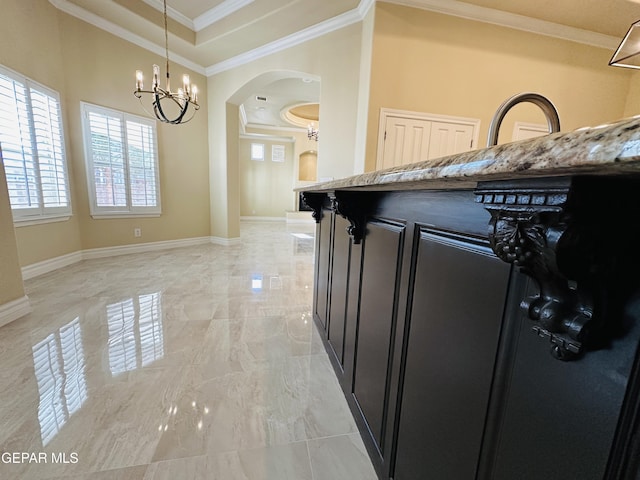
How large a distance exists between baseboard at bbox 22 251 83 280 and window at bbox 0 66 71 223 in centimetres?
56

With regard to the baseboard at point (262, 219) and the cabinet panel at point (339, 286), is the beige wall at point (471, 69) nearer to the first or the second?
the cabinet panel at point (339, 286)

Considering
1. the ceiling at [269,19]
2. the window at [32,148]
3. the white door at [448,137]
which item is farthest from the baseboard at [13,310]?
the white door at [448,137]

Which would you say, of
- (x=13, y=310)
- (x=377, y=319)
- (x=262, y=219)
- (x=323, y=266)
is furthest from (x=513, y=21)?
(x=262, y=219)

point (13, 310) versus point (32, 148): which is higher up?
point (32, 148)

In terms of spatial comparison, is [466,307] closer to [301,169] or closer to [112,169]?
[112,169]

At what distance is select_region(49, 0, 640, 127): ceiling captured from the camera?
3.00m

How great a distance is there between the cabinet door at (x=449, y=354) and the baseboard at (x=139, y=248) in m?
4.98

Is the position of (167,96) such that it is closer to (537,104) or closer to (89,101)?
(89,101)

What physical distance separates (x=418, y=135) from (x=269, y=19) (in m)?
2.46

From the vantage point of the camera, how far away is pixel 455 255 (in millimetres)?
640

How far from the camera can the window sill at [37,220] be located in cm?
300

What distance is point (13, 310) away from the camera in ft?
7.06

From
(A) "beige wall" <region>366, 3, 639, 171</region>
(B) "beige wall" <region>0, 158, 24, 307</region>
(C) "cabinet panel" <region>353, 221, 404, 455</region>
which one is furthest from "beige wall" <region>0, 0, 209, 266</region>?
(C) "cabinet panel" <region>353, 221, 404, 455</region>

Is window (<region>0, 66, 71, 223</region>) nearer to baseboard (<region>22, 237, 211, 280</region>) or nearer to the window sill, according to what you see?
the window sill
